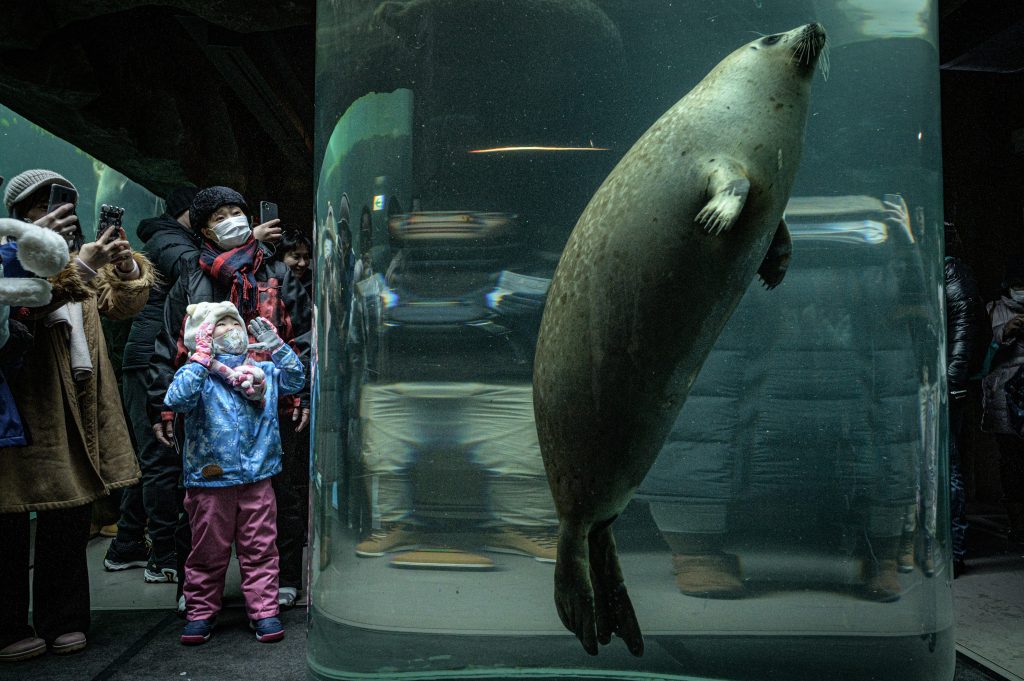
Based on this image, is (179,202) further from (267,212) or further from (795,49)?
(795,49)

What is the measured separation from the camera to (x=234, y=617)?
3910 millimetres

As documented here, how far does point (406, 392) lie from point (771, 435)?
119 cm

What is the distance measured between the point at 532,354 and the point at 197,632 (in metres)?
2.03

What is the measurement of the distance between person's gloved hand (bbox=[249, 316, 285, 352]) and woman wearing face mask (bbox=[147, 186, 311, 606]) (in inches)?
4.5

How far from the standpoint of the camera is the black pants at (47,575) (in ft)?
11.0

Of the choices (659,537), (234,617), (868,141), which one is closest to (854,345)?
(868,141)

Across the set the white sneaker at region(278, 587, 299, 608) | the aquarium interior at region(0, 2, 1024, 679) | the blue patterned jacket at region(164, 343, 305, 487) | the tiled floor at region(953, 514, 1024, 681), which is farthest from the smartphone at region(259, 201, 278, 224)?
the tiled floor at region(953, 514, 1024, 681)

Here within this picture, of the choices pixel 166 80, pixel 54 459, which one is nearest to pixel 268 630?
pixel 54 459

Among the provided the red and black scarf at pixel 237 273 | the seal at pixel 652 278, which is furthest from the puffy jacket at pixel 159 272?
the seal at pixel 652 278

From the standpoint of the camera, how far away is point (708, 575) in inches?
108

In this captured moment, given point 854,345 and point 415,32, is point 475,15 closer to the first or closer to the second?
point 415,32

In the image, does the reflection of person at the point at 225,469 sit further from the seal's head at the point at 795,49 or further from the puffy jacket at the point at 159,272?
the seal's head at the point at 795,49

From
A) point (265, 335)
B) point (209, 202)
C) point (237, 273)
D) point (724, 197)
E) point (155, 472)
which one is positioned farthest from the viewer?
point (155, 472)

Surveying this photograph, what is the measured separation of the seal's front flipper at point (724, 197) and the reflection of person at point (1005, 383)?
388cm
